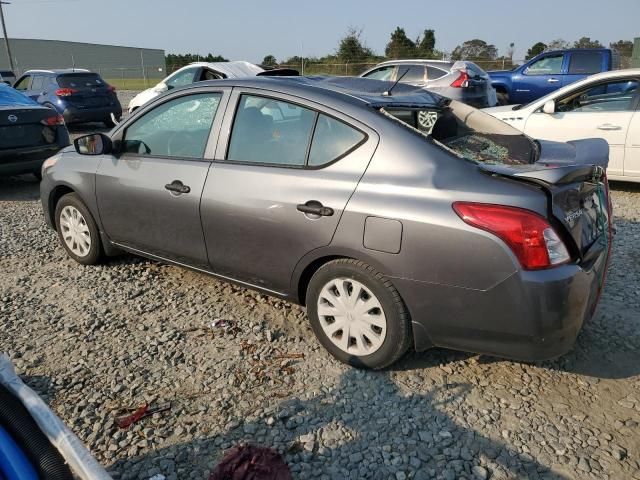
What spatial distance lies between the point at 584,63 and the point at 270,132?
39.9 feet

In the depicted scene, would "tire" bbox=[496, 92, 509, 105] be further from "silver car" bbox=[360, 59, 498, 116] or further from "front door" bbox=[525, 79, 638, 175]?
"front door" bbox=[525, 79, 638, 175]

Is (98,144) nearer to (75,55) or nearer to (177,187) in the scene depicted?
(177,187)

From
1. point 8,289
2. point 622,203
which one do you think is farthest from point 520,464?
point 622,203

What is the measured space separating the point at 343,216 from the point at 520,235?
35.0 inches

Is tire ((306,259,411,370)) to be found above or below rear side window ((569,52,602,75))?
below

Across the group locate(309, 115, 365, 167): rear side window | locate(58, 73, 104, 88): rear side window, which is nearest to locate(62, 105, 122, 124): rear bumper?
locate(58, 73, 104, 88): rear side window

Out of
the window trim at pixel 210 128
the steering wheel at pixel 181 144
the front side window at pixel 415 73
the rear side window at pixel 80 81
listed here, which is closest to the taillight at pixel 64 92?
the rear side window at pixel 80 81

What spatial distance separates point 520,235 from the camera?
236 cm

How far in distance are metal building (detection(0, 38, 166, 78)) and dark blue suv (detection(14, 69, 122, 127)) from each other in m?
38.1

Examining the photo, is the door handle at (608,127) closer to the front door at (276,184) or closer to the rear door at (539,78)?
the front door at (276,184)

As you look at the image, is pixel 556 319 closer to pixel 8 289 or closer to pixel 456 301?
pixel 456 301

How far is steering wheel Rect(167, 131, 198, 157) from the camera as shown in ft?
11.8

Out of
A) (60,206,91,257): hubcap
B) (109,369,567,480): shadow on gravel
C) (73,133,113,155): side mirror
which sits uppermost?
(73,133,113,155): side mirror

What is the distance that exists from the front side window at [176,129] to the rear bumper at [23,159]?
3.91 metres
